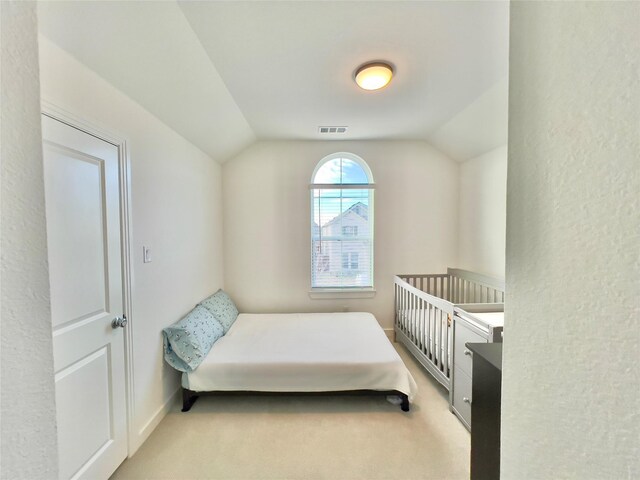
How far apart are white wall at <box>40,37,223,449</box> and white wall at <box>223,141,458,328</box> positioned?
752mm

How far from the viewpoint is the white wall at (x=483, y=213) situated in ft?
8.91

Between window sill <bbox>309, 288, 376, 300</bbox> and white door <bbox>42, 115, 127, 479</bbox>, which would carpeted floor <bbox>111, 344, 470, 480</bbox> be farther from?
window sill <bbox>309, 288, 376, 300</bbox>

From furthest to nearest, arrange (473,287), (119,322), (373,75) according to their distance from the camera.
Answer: (473,287) → (373,75) → (119,322)

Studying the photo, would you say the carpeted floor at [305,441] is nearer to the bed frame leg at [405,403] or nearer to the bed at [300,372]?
the bed frame leg at [405,403]

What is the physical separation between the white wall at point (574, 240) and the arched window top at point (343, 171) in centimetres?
287

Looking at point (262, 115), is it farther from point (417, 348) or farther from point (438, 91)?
point (417, 348)

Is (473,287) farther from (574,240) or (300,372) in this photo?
(574,240)

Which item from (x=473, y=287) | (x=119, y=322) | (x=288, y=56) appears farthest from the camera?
(x=473, y=287)

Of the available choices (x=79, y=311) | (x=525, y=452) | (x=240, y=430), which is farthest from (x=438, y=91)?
(x=240, y=430)

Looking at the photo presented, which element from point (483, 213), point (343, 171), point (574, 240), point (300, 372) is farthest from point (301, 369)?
point (483, 213)

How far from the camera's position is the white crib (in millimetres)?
2133

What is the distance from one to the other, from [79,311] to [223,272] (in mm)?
2034

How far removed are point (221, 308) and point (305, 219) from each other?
1.48 m

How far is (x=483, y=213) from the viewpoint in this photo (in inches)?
117
